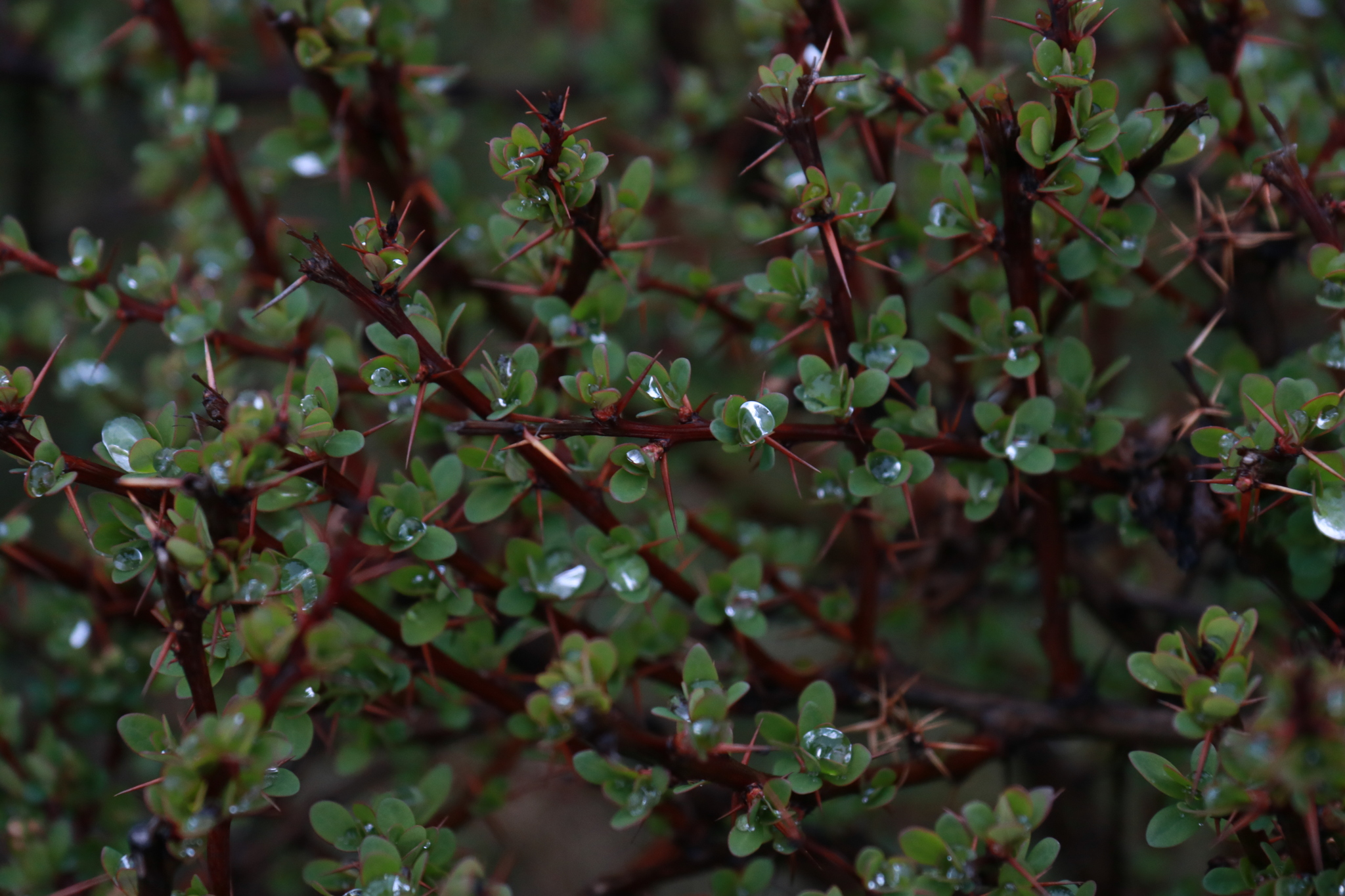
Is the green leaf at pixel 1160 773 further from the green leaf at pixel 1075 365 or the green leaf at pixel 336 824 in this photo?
the green leaf at pixel 336 824

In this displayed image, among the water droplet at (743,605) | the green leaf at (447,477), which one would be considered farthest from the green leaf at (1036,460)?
the green leaf at (447,477)

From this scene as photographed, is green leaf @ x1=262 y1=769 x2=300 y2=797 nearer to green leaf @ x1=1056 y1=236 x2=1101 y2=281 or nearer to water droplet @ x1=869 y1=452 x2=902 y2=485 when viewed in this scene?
water droplet @ x1=869 y1=452 x2=902 y2=485

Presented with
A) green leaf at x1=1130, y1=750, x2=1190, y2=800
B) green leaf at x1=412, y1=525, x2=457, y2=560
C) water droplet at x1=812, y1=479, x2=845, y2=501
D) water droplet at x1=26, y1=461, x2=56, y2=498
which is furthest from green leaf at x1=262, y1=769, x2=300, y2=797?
green leaf at x1=1130, y1=750, x2=1190, y2=800

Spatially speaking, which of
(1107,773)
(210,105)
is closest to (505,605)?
(210,105)

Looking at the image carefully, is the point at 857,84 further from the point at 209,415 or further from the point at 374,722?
the point at 374,722

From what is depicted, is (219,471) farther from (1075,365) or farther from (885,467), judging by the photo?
(1075,365)

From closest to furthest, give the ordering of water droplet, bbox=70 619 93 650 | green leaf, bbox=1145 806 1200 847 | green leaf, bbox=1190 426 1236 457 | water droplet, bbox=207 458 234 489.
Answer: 1. water droplet, bbox=207 458 234 489
2. green leaf, bbox=1145 806 1200 847
3. green leaf, bbox=1190 426 1236 457
4. water droplet, bbox=70 619 93 650
